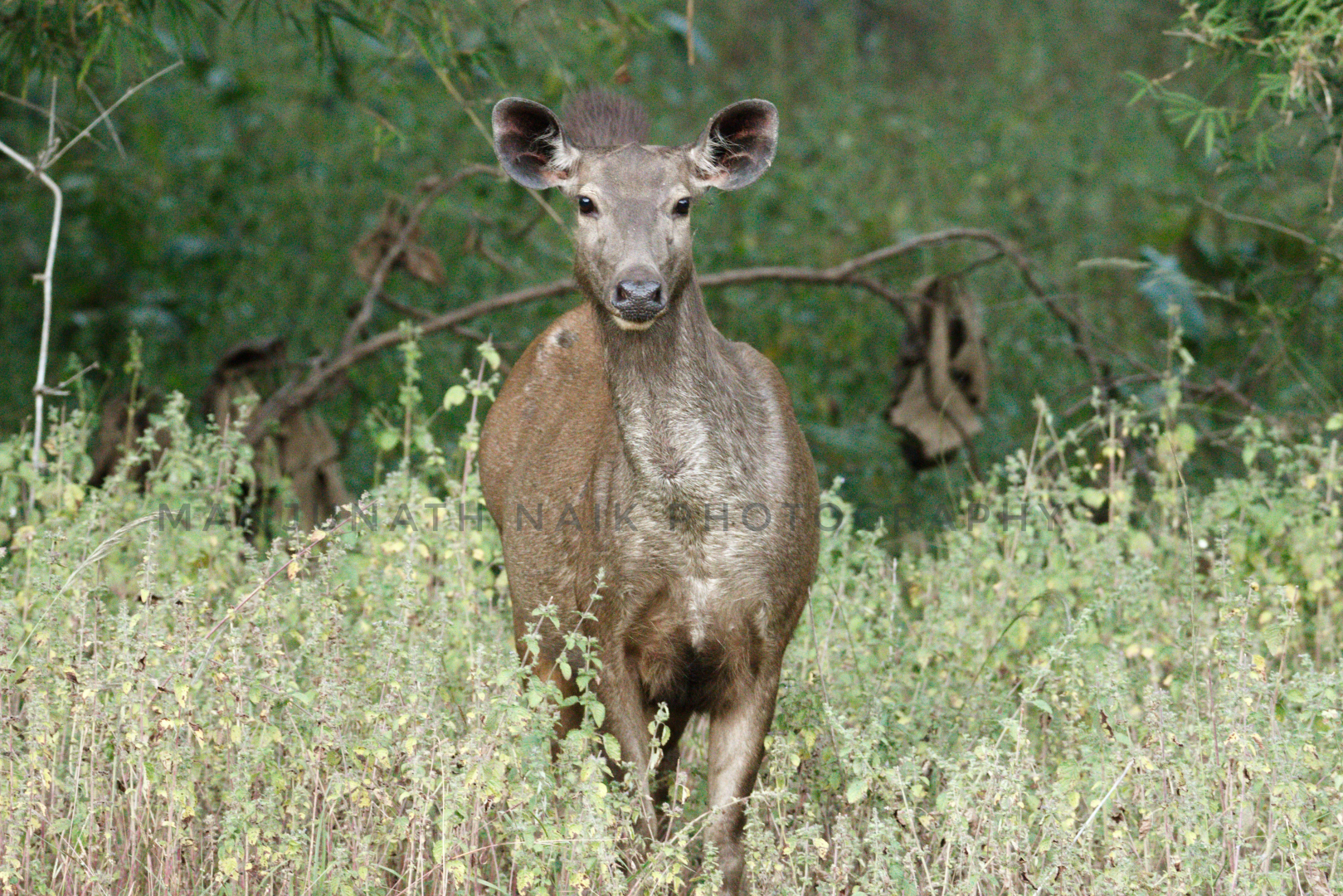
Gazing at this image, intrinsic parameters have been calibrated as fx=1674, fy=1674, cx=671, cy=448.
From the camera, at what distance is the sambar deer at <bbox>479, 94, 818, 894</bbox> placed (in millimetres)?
4703

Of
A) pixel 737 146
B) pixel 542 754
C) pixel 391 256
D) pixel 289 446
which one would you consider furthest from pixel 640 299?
pixel 391 256

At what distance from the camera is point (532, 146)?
17.3ft

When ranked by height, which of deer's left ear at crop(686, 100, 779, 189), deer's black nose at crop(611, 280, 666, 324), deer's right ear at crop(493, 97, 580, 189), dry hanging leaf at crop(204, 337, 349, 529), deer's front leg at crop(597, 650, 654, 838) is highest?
deer's right ear at crop(493, 97, 580, 189)

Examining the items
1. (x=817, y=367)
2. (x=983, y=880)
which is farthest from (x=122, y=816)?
(x=817, y=367)

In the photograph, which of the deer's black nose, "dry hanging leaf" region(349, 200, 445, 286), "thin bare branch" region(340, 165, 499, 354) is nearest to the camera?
the deer's black nose

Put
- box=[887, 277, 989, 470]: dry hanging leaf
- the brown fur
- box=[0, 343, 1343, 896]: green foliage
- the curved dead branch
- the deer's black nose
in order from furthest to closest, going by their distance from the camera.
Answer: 1. box=[887, 277, 989, 470]: dry hanging leaf
2. the curved dead branch
3. the brown fur
4. the deer's black nose
5. box=[0, 343, 1343, 896]: green foliage

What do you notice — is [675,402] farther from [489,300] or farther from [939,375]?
[939,375]

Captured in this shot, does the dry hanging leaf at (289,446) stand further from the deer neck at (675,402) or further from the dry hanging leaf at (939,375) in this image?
the deer neck at (675,402)

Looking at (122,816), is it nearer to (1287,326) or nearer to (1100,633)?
(1100,633)

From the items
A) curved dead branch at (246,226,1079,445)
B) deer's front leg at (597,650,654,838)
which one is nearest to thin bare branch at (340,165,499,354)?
curved dead branch at (246,226,1079,445)

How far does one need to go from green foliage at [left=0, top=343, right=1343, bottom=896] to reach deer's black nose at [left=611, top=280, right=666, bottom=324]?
0.88 metres

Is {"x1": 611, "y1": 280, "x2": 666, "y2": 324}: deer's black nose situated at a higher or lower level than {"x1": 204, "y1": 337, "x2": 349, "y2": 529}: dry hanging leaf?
higher

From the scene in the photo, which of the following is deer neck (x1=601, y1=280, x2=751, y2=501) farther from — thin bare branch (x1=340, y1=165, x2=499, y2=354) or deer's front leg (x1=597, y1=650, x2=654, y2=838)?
thin bare branch (x1=340, y1=165, x2=499, y2=354)

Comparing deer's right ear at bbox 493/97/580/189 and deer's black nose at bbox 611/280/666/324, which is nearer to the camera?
deer's black nose at bbox 611/280/666/324
